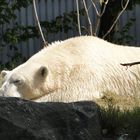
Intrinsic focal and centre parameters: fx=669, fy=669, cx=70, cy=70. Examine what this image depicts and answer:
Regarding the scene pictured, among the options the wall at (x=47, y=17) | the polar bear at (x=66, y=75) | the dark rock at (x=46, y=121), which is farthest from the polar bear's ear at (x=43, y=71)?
the wall at (x=47, y=17)

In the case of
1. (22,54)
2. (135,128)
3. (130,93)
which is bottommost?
(22,54)

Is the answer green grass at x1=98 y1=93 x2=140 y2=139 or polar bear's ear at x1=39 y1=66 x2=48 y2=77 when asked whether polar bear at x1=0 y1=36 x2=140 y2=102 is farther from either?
green grass at x1=98 y1=93 x2=140 y2=139

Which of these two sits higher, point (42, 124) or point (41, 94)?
point (42, 124)

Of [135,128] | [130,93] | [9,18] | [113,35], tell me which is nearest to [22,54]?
[9,18]

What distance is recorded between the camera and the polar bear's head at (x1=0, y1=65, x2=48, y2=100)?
24.3 ft

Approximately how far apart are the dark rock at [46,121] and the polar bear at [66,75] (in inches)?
95.1

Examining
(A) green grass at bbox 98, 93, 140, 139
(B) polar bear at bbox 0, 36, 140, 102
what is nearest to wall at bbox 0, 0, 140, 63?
(B) polar bear at bbox 0, 36, 140, 102

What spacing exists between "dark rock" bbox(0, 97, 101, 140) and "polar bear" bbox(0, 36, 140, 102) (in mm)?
2417

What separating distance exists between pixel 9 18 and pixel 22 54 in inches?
37.5

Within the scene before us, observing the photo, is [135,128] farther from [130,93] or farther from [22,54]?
[22,54]

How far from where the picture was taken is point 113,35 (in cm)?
1327

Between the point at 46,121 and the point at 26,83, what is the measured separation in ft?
9.29

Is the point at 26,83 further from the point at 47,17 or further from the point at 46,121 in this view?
the point at 47,17

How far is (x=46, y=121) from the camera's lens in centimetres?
466
